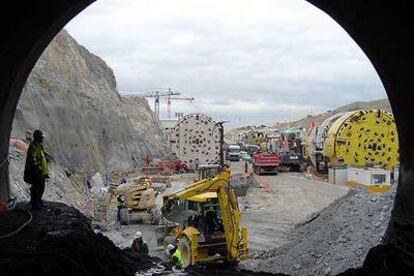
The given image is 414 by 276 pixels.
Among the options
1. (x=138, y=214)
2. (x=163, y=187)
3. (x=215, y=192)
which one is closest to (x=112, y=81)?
(x=163, y=187)

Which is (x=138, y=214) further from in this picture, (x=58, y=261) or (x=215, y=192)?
(x=58, y=261)

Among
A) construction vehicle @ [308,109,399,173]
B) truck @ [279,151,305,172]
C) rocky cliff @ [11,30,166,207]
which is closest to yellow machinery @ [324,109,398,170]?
construction vehicle @ [308,109,399,173]

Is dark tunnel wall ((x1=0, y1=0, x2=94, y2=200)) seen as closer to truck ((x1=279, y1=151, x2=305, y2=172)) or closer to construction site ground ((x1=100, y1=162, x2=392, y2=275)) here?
construction site ground ((x1=100, y1=162, x2=392, y2=275))

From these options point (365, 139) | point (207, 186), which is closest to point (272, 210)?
point (365, 139)

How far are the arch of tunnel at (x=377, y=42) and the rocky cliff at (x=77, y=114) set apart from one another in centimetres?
1424

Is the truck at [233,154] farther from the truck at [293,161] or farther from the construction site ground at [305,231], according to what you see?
the construction site ground at [305,231]

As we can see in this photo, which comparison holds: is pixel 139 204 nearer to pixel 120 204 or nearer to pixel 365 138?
pixel 120 204

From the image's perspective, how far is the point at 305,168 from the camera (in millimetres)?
35531

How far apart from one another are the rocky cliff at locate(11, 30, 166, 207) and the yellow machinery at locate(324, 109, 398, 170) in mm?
13446

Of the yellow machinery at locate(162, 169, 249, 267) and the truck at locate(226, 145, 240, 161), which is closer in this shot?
the yellow machinery at locate(162, 169, 249, 267)

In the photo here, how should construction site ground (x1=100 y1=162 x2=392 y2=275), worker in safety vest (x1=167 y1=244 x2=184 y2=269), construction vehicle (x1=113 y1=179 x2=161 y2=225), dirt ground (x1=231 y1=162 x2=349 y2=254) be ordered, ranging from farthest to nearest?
construction vehicle (x1=113 y1=179 x2=161 y2=225)
dirt ground (x1=231 y1=162 x2=349 y2=254)
worker in safety vest (x1=167 y1=244 x2=184 y2=269)
construction site ground (x1=100 y1=162 x2=392 y2=275)

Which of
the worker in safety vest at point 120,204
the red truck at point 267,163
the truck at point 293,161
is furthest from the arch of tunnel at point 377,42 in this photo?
the truck at point 293,161

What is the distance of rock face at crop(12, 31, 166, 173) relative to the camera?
29.8 m

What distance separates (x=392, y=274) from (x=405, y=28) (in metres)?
2.53
